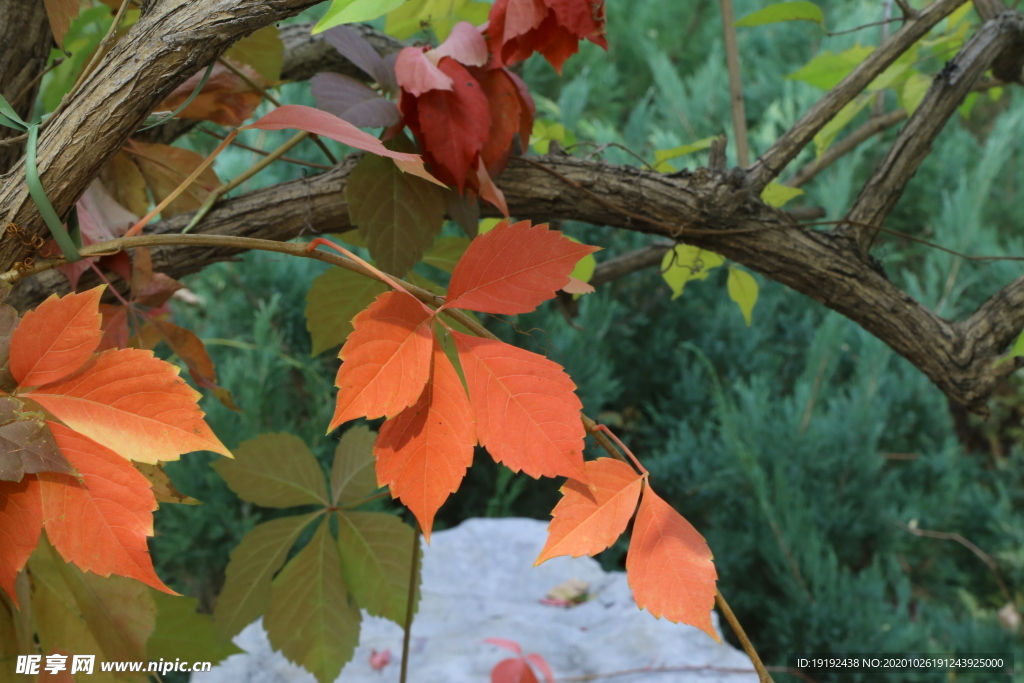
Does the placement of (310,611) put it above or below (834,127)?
below

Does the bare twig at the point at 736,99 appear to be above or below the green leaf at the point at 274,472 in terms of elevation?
above

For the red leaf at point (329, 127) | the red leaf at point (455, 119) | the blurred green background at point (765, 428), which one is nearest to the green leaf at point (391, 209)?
the red leaf at point (455, 119)

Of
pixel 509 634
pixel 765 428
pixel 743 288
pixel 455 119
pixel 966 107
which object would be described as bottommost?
pixel 765 428

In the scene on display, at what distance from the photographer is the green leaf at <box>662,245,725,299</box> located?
684 mm

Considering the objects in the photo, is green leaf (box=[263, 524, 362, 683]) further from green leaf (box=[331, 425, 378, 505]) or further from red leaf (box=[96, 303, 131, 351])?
red leaf (box=[96, 303, 131, 351])

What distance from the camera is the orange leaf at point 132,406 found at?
26cm

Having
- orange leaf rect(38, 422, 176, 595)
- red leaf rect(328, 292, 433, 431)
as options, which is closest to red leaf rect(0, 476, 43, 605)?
orange leaf rect(38, 422, 176, 595)

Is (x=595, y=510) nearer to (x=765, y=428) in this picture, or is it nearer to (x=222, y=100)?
(x=222, y=100)

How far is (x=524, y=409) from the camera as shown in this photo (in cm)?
27

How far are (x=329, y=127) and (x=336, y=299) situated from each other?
0.23 meters

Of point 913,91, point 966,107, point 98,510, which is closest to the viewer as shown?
point 98,510

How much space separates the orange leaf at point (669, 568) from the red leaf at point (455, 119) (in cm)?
24

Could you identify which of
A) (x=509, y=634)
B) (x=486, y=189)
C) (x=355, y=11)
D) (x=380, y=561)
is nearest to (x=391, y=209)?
(x=486, y=189)

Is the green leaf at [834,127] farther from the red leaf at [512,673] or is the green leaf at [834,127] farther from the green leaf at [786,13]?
the red leaf at [512,673]
